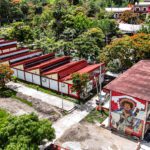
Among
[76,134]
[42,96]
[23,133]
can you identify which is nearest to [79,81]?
[42,96]

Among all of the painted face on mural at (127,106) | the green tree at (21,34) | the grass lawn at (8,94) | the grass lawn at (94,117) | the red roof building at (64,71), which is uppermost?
the green tree at (21,34)

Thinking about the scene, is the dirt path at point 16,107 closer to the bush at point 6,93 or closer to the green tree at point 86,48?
the bush at point 6,93

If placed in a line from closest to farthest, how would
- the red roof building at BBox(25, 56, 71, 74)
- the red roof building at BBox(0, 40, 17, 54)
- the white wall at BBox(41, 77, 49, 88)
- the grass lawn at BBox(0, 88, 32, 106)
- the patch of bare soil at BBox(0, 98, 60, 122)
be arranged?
1. the patch of bare soil at BBox(0, 98, 60, 122)
2. the grass lawn at BBox(0, 88, 32, 106)
3. the white wall at BBox(41, 77, 49, 88)
4. the red roof building at BBox(25, 56, 71, 74)
5. the red roof building at BBox(0, 40, 17, 54)

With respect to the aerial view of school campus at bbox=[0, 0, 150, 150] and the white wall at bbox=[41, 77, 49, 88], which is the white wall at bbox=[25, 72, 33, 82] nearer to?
the aerial view of school campus at bbox=[0, 0, 150, 150]

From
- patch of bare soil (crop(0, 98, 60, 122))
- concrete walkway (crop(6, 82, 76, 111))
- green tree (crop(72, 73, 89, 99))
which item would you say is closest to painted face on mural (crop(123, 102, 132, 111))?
green tree (crop(72, 73, 89, 99))

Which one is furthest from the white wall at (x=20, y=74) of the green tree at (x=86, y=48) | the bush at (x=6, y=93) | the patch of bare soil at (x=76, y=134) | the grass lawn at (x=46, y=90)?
the patch of bare soil at (x=76, y=134)

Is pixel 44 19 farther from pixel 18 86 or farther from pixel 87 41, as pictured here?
pixel 18 86
